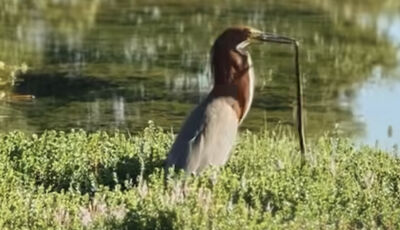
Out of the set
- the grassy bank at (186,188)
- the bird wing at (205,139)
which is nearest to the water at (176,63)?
the grassy bank at (186,188)

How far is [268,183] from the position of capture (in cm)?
562

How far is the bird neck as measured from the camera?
6.39 metres

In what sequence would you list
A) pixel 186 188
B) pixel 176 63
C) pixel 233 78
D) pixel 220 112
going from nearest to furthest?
pixel 186 188
pixel 220 112
pixel 233 78
pixel 176 63

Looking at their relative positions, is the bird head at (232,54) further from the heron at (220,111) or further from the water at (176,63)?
the water at (176,63)

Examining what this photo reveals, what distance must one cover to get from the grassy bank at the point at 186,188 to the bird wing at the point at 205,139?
0.41 feet

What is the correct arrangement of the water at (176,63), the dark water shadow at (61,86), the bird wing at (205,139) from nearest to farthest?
the bird wing at (205,139) → the water at (176,63) → the dark water shadow at (61,86)

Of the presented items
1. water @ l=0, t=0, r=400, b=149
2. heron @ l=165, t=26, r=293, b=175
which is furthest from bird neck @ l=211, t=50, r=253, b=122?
water @ l=0, t=0, r=400, b=149

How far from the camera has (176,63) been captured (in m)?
16.4

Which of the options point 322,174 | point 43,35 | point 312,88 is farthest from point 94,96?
point 322,174

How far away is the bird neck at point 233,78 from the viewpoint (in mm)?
6387

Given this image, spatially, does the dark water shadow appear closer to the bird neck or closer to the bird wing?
the bird neck

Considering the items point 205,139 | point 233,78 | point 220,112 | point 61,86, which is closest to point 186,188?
point 205,139

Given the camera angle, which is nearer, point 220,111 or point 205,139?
point 205,139

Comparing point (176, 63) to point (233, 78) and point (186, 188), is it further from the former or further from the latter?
point (186, 188)
